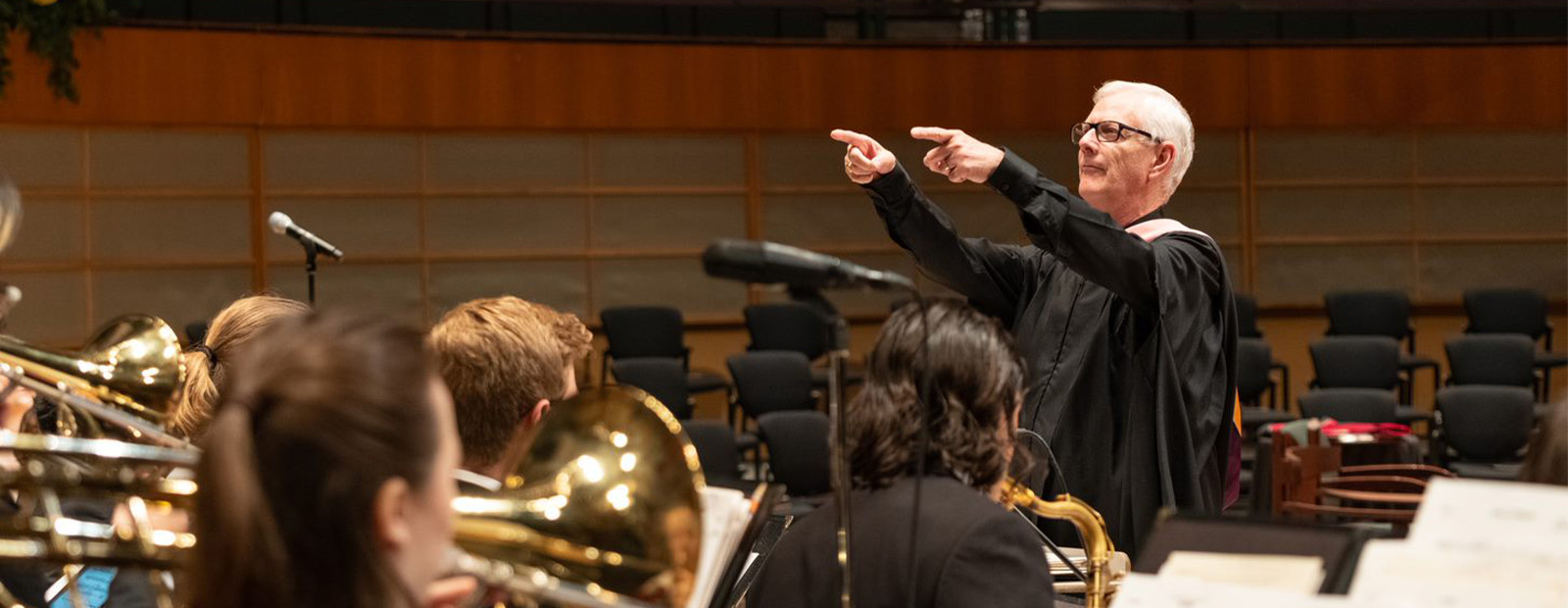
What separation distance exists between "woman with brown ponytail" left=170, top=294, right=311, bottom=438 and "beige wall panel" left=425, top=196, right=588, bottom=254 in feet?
21.2

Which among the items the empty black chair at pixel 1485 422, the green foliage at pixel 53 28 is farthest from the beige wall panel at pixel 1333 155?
the green foliage at pixel 53 28

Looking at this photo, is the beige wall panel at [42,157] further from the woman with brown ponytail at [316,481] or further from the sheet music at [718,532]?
the woman with brown ponytail at [316,481]

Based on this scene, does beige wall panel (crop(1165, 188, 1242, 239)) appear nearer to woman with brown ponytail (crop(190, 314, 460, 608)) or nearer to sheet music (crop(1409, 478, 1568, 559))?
sheet music (crop(1409, 478, 1568, 559))

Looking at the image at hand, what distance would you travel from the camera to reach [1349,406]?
6.80 metres

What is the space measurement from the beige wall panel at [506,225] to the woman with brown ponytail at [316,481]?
7.94 meters

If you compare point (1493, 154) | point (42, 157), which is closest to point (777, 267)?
point (42, 157)

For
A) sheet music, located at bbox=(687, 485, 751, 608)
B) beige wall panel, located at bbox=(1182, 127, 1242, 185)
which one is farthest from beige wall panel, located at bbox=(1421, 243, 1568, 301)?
sheet music, located at bbox=(687, 485, 751, 608)

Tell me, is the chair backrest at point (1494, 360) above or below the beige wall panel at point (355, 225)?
below

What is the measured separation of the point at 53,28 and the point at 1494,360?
7297mm

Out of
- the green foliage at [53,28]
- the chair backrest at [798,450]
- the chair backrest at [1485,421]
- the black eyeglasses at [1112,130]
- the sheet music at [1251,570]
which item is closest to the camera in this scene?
the sheet music at [1251,570]

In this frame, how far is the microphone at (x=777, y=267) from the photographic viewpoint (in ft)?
5.14

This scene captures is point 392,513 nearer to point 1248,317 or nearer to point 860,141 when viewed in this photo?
point 860,141

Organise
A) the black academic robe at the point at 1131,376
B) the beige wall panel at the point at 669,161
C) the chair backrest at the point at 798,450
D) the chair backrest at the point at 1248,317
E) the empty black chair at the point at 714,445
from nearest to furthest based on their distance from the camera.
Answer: the black academic robe at the point at 1131,376 < the empty black chair at the point at 714,445 < the chair backrest at the point at 798,450 < the chair backrest at the point at 1248,317 < the beige wall panel at the point at 669,161

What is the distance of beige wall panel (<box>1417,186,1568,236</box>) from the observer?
32.1ft
